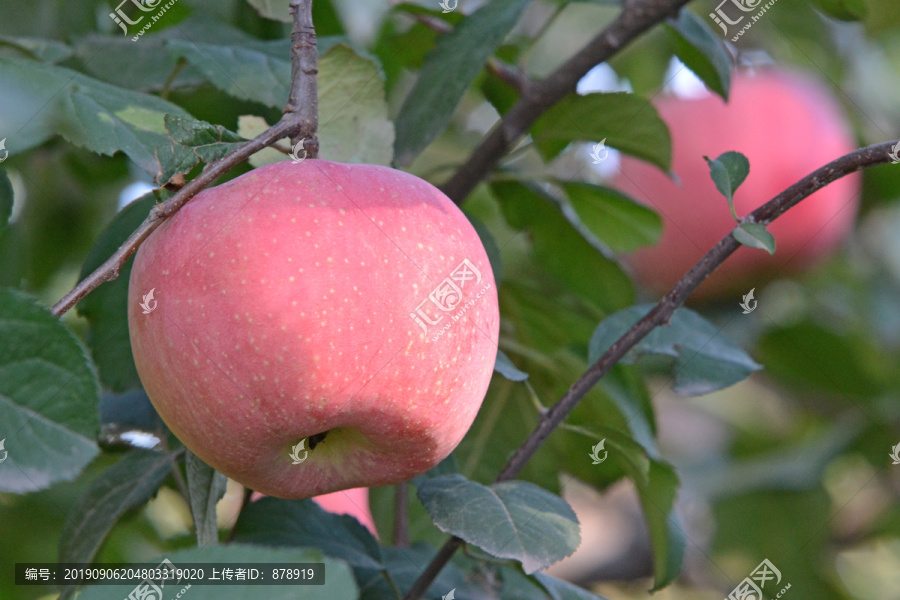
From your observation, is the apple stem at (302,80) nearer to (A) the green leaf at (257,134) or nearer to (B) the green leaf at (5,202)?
(A) the green leaf at (257,134)

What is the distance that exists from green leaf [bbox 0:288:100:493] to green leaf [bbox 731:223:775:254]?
46 cm

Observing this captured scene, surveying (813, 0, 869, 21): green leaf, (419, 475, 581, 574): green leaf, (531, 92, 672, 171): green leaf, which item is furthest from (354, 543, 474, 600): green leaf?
(813, 0, 869, 21): green leaf

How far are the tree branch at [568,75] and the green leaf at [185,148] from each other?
0.41 m

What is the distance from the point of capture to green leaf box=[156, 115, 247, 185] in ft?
1.88

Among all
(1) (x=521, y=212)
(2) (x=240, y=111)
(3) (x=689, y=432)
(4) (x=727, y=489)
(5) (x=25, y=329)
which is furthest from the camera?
(3) (x=689, y=432)

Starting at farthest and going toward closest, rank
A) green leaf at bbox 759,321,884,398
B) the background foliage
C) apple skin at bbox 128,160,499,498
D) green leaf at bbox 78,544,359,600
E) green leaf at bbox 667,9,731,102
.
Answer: green leaf at bbox 759,321,884,398
green leaf at bbox 667,9,731,102
the background foliage
apple skin at bbox 128,160,499,498
green leaf at bbox 78,544,359,600

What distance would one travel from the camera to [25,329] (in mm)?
473

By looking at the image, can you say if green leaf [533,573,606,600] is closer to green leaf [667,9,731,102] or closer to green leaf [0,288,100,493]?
green leaf [0,288,100,493]

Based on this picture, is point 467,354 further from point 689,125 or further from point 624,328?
point 689,125

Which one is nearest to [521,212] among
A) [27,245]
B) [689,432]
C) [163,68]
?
[163,68]

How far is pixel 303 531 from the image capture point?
0.74m

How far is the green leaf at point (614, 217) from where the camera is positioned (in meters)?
1.01

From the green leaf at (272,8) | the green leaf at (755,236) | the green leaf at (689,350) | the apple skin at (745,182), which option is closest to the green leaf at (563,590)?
the green leaf at (689,350)

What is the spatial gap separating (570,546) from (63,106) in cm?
54
